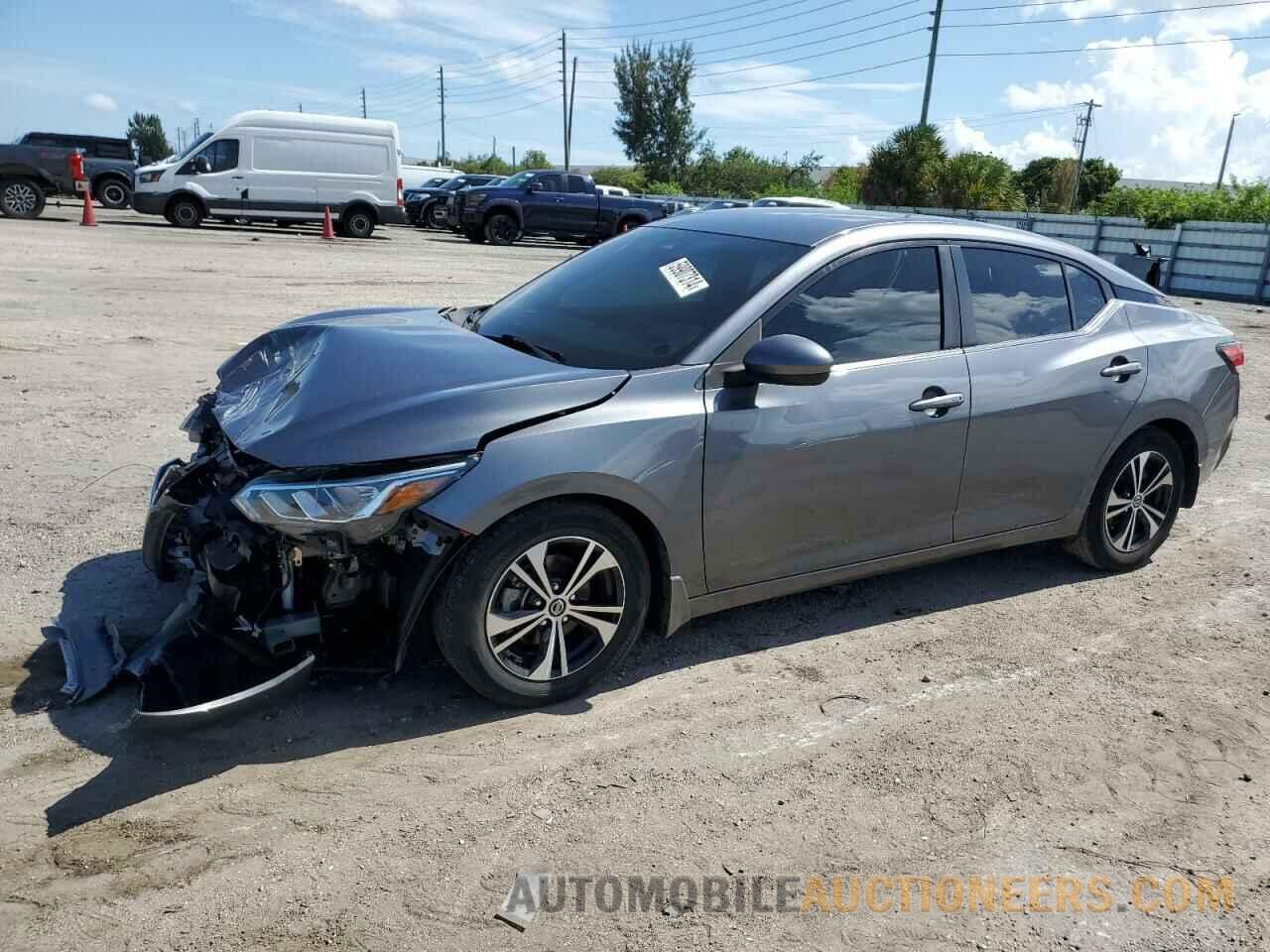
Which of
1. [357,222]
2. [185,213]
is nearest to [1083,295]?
[357,222]

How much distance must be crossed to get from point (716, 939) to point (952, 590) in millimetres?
2819

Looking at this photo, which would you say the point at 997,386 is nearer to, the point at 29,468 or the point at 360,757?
the point at 360,757

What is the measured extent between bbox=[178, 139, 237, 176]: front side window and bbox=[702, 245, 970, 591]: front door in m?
23.0

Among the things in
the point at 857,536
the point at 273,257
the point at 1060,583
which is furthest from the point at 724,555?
the point at 273,257

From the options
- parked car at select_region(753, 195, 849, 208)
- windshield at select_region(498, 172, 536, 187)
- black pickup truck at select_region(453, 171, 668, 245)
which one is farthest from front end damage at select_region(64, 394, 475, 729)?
windshield at select_region(498, 172, 536, 187)

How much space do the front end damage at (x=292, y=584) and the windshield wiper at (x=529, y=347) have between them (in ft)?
2.55

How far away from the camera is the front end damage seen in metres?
3.20

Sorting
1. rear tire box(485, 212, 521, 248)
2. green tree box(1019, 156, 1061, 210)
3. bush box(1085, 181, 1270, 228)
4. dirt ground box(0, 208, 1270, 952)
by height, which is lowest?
dirt ground box(0, 208, 1270, 952)

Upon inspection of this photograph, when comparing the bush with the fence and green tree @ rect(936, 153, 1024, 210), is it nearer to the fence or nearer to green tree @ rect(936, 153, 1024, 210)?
the fence

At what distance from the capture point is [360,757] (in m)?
3.31

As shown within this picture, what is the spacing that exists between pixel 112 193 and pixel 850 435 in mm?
30293

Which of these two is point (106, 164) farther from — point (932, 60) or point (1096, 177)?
point (1096, 177)

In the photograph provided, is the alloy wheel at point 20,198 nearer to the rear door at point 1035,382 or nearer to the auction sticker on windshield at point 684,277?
the auction sticker on windshield at point 684,277

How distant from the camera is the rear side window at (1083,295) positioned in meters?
4.93
